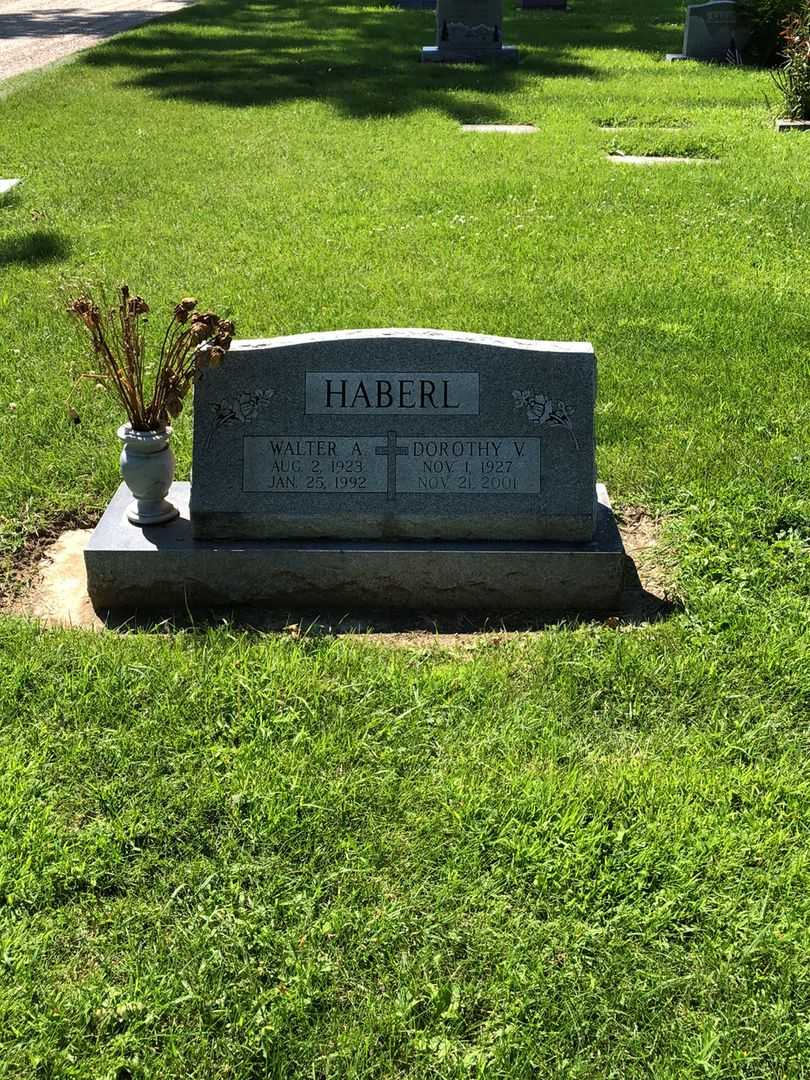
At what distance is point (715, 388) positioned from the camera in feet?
20.2

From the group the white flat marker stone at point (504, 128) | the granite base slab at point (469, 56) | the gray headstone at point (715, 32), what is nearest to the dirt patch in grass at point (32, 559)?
the white flat marker stone at point (504, 128)

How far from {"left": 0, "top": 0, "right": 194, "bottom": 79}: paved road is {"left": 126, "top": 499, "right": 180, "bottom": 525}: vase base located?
13906 millimetres

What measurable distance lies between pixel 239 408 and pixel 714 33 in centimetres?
1575

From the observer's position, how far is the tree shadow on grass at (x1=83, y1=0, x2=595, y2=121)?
47.5 feet

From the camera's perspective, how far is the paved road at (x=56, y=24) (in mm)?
17906

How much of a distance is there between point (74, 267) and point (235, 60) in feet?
33.9

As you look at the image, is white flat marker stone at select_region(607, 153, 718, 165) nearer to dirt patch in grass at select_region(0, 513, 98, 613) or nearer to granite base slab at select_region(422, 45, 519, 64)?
granite base slab at select_region(422, 45, 519, 64)

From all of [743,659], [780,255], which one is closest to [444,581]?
[743,659]

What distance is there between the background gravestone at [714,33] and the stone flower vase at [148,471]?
613 inches

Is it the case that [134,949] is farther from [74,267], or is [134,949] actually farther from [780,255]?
[780,255]

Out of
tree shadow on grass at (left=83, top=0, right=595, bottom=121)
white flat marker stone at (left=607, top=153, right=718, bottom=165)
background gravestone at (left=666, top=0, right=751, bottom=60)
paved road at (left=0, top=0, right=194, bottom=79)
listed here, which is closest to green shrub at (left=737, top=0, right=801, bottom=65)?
background gravestone at (left=666, top=0, right=751, bottom=60)

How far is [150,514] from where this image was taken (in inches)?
175

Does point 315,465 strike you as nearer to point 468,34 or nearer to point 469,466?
point 469,466

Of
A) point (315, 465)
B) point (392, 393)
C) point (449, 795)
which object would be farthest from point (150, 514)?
point (449, 795)
